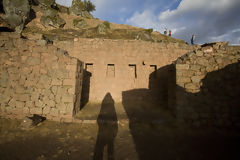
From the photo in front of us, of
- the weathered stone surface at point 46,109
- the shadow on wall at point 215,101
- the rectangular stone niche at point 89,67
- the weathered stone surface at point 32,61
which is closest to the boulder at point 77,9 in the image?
the rectangular stone niche at point 89,67

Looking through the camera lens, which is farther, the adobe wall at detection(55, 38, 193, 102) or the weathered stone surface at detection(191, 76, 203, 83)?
the adobe wall at detection(55, 38, 193, 102)

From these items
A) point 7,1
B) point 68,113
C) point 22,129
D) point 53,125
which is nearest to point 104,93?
point 68,113

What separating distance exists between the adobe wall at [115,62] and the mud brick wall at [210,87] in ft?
9.59

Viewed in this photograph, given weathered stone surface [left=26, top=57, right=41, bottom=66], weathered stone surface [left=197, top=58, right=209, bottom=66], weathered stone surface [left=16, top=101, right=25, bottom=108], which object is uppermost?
weathered stone surface [left=197, top=58, right=209, bottom=66]

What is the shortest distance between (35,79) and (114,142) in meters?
3.49

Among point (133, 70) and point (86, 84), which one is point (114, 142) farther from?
point (133, 70)

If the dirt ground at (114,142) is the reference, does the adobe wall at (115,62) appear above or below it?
above

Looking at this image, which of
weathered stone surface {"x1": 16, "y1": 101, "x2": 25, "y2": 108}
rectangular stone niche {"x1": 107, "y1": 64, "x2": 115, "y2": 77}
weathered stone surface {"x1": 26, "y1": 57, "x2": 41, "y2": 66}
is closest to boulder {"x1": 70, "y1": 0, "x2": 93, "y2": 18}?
rectangular stone niche {"x1": 107, "y1": 64, "x2": 115, "y2": 77}

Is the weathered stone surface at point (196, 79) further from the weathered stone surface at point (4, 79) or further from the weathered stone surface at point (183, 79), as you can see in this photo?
the weathered stone surface at point (4, 79)

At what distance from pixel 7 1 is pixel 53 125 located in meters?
22.0

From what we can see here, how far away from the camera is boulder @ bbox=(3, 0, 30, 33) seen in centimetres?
1512

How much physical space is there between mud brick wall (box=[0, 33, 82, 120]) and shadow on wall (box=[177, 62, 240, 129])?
4.16m

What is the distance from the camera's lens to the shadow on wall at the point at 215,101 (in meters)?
3.87

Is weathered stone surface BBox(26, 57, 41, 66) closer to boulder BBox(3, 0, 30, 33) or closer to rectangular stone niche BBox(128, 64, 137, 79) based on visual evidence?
rectangular stone niche BBox(128, 64, 137, 79)
